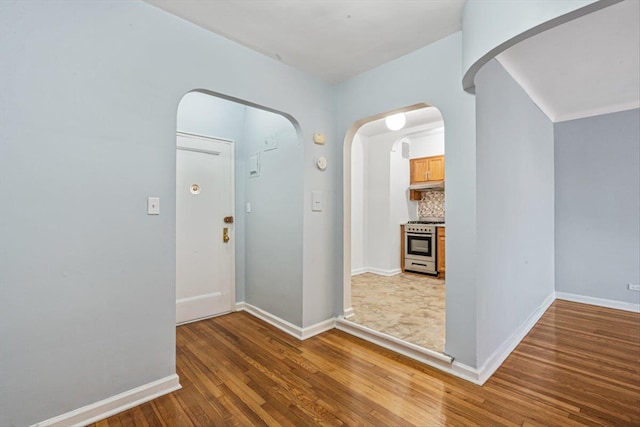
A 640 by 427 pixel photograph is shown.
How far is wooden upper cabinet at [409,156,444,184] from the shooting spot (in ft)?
18.2

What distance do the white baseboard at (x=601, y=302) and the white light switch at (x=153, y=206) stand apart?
5381mm

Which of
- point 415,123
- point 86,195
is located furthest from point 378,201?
point 86,195

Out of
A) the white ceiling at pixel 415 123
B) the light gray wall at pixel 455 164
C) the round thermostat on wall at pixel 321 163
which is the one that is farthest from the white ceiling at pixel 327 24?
the white ceiling at pixel 415 123

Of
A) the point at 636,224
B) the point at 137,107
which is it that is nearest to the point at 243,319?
the point at 137,107

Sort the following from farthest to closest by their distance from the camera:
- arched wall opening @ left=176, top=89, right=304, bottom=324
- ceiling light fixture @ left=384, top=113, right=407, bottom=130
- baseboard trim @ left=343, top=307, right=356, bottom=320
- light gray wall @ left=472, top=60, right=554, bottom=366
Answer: ceiling light fixture @ left=384, top=113, right=407, bottom=130
baseboard trim @ left=343, top=307, right=356, bottom=320
arched wall opening @ left=176, top=89, right=304, bottom=324
light gray wall @ left=472, top=60, right=554, bottom=366

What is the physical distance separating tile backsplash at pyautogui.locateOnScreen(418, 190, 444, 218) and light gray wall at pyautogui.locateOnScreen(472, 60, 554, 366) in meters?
2.29

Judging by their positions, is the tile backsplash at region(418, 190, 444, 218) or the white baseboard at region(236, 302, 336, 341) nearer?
the white baseboard at region(236, 302, 336, 341)

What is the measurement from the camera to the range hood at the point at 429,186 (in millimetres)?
5567

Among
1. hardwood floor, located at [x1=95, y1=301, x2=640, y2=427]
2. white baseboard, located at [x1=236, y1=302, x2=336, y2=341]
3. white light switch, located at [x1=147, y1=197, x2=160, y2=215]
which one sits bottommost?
hardwood floor, located at [x1=95, y1=301, x2=640, y2=427]

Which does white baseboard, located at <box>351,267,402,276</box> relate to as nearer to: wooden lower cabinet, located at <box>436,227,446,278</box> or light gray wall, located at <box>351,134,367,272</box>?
light gray wall, located at <box>351,134,367,272</box>

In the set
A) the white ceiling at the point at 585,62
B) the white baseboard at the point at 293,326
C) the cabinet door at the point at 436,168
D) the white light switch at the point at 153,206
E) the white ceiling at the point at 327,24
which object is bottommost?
the white baseboard at the point at 293,326

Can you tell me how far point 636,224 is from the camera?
371 cm

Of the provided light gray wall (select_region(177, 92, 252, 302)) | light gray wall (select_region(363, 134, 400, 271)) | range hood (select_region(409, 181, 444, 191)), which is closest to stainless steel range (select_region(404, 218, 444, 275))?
light gray wall (select_region(363, 134, 400, 271))

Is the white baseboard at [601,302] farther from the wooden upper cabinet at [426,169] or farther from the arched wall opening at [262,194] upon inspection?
the arched wall opening at [262,194]
